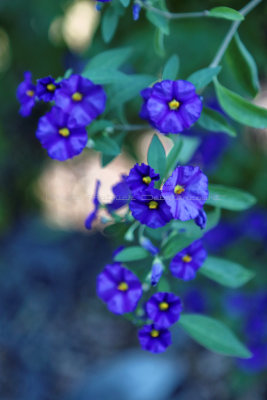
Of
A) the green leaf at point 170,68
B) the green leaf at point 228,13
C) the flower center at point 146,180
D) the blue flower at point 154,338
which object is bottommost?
the blue flower at point 154,338

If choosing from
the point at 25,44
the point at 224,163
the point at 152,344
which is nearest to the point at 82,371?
the point at 224,163

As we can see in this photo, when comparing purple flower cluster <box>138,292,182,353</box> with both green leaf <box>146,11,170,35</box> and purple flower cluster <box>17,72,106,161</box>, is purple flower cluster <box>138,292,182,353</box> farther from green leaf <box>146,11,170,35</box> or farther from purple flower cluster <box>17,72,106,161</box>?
green leaf <box>146,11,170,35</box>

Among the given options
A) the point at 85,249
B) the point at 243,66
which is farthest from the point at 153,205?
the point at 85,249

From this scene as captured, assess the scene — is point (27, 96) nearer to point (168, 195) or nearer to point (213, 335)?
point (168, 195)

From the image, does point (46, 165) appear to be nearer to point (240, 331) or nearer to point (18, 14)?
point (18, 14)

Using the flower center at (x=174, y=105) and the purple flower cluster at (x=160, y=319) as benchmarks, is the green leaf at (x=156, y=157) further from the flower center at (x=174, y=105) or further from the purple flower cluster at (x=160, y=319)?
the purple flower cluster at (x=160, y=319)

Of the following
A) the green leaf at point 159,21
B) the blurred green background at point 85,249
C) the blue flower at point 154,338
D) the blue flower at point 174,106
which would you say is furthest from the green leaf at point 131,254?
the blurred green background at point 85,249
